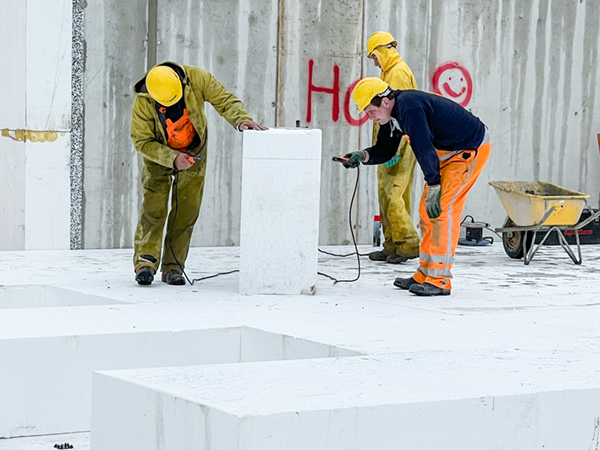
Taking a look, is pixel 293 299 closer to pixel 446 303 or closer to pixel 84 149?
pixel 446 303

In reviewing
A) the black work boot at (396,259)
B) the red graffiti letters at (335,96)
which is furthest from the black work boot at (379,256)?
the red graffiti letters at (335,96)

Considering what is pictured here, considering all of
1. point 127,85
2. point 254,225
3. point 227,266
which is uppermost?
point 127,85

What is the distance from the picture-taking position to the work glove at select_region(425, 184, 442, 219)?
5.82 m

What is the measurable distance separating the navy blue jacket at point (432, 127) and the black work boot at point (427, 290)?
69 cm

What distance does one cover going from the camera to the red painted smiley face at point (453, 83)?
9.50 m

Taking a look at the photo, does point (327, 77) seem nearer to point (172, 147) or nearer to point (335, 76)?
point (335, 76)

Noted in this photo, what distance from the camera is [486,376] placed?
348 centimetres

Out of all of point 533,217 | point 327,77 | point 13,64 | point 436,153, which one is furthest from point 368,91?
point 13,64

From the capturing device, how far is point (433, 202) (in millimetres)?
5855

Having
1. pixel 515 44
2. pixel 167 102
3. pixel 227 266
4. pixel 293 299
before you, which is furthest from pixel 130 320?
pixel 515 44

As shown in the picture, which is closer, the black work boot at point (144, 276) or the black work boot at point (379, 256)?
the black work boot at point (144, 276)

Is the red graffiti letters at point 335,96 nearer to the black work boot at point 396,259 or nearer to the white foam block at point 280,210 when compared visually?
the black work boot at point 396,259

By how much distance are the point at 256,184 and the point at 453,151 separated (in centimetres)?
133

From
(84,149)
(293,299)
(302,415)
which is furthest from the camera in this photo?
(84,149)
